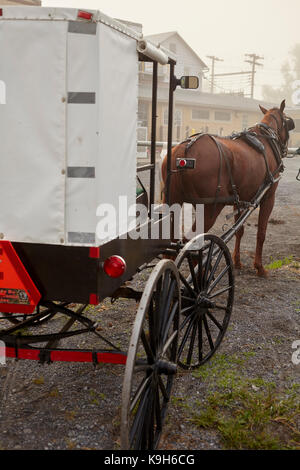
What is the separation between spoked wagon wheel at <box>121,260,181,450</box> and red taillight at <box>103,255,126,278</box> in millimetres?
185

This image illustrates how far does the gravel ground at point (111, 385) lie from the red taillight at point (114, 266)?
1.21 m

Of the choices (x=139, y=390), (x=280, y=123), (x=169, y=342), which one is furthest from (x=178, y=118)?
(x=139, y=390)

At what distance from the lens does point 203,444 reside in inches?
124

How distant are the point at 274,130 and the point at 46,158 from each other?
5.53 m

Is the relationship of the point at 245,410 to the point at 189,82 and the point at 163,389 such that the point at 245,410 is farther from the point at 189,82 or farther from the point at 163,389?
the point at 189,82

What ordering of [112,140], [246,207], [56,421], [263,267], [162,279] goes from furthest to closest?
[263,267]
[246,207]
[56,421]
[162,279]
[112,140]

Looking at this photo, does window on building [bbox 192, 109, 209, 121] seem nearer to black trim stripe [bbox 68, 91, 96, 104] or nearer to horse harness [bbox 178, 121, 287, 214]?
horse harness [bbox 178, 121, 287, 214]

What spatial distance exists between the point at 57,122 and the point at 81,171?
305mm

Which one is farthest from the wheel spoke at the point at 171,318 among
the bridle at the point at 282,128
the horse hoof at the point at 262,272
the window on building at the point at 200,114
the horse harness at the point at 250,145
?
the window on building at the point at 200,114

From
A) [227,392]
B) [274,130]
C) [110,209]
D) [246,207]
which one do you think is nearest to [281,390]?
[227,392]

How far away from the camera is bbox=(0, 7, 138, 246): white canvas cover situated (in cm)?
256

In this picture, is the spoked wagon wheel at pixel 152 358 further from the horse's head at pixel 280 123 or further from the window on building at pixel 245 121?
the window on building at pixel 245 121

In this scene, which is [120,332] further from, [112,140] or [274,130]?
[274,130]

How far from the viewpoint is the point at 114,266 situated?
2.78 m
